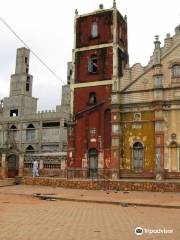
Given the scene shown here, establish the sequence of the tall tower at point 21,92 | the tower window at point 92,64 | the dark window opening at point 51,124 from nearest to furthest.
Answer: the tower window at point 92,64
the dark window opening at point 51,124
the tall tower at point 21,92

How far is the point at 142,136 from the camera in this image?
29.0 meters

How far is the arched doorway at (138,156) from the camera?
28.9 m

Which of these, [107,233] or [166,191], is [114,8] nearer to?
[166,191]

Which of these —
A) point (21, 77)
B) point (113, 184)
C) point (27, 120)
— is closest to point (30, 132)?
point (27, 120)

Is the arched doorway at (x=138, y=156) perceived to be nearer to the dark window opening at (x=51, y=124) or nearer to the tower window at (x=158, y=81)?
the tower window at (x=158, y=81)

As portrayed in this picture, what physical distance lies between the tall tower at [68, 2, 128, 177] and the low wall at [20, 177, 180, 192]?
446 centimetres

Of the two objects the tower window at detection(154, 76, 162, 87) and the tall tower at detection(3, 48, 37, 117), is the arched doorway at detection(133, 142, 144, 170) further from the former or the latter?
the tall tower at detection(3, 48, 37, 117)

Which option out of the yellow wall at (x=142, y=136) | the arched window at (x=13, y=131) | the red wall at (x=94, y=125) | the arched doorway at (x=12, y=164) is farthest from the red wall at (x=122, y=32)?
the arched window at (x=13, y=131)

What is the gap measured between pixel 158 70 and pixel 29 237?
23327mm

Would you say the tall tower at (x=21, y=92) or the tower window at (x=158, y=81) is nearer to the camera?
the tower window at (x=158, y=81)

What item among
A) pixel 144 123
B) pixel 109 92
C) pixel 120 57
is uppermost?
pixel 120 57

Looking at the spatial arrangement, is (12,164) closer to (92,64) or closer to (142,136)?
(92,64)

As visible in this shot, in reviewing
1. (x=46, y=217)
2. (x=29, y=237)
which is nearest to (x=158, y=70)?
(x=46, y=217)

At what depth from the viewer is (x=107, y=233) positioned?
898cm
